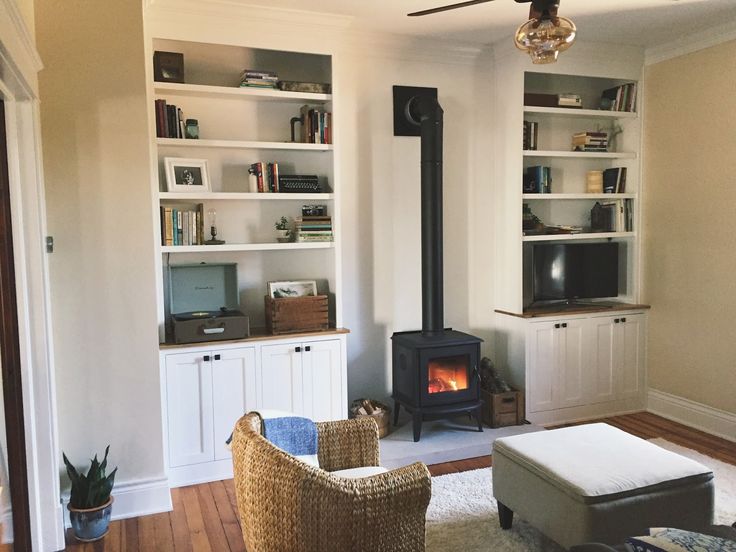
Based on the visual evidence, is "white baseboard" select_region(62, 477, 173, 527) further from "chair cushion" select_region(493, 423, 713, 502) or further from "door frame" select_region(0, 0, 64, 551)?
"chair cushion" select_region(493, 423, 713, 502)

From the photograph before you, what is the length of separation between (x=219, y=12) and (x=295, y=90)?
623 mm

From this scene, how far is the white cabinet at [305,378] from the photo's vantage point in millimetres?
3676

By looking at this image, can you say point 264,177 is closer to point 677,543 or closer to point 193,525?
point 193,525

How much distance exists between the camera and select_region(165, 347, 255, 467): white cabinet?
11.4ft

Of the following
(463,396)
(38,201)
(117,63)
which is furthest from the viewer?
(463,396)

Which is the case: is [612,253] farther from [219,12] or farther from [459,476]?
[219,12]

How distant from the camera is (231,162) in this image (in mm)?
3936

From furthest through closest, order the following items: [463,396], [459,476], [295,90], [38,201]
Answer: [463,396], [295,90], [459,476], [38,201]

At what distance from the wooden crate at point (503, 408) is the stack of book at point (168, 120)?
2.72m

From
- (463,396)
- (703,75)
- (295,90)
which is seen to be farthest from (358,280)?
(703,75)

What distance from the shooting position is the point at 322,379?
380 centimetres

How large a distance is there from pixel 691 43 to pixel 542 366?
2.53 meters

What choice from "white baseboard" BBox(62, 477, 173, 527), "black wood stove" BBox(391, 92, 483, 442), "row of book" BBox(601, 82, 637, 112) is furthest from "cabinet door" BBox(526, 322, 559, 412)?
"white baseboard" BBox(62, 477, 173, 527)

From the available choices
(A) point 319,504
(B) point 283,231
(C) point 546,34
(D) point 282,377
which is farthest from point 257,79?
(A) point 319,504
